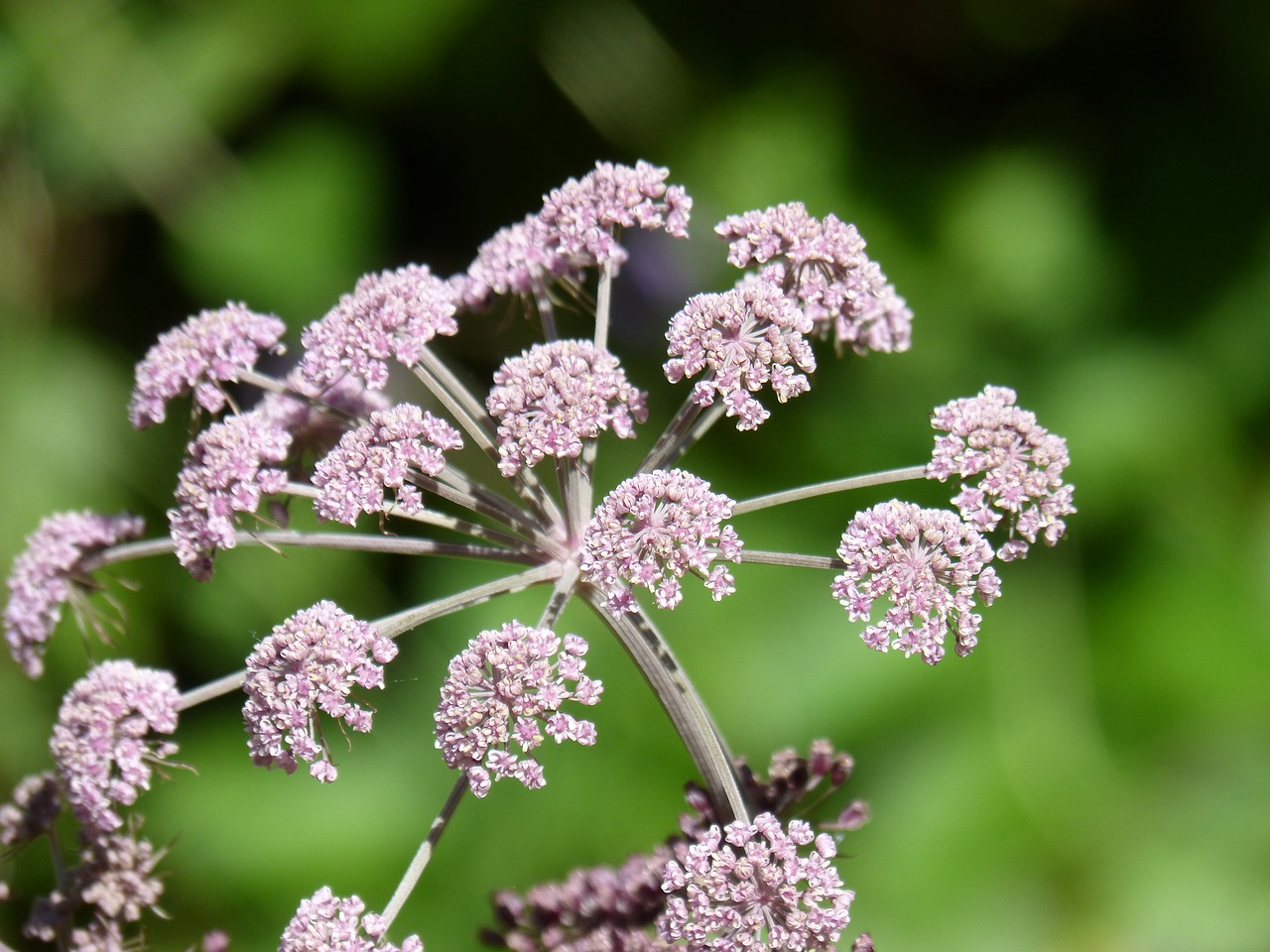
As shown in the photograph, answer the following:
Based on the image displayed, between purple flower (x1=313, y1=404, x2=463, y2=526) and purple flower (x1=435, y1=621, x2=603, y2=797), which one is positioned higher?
purple flower (x1=313, y1=404, x2=463, y2=526)

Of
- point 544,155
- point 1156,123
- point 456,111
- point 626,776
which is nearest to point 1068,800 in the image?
point 626,776

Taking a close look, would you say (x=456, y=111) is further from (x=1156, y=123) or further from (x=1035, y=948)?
(x=1035, y=948)

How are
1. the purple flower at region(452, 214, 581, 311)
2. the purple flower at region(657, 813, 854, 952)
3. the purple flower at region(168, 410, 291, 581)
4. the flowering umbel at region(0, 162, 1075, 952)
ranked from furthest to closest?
the purple flower at region(452, 214, 581, 311) < the purple flower at region(168, 410, 291, 581) < the flowering umbel at region(0, 162, 1075, 952) < the purple flower at region(657, 813, 854, 952)

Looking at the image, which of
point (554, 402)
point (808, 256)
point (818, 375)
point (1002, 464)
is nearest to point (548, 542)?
point (554, 402)

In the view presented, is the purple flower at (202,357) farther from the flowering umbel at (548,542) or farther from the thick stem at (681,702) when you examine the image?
the thick stem at (681,702)

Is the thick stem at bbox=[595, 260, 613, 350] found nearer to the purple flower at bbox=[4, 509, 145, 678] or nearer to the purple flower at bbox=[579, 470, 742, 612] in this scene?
the purple flower at bbox=[579, 470, 742, 612]

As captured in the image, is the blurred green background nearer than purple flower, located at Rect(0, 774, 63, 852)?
No

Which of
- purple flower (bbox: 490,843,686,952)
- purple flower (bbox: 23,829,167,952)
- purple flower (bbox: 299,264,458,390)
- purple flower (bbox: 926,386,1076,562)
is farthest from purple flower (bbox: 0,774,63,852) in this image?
purple flower (bbox: 926,386,1076,562)
